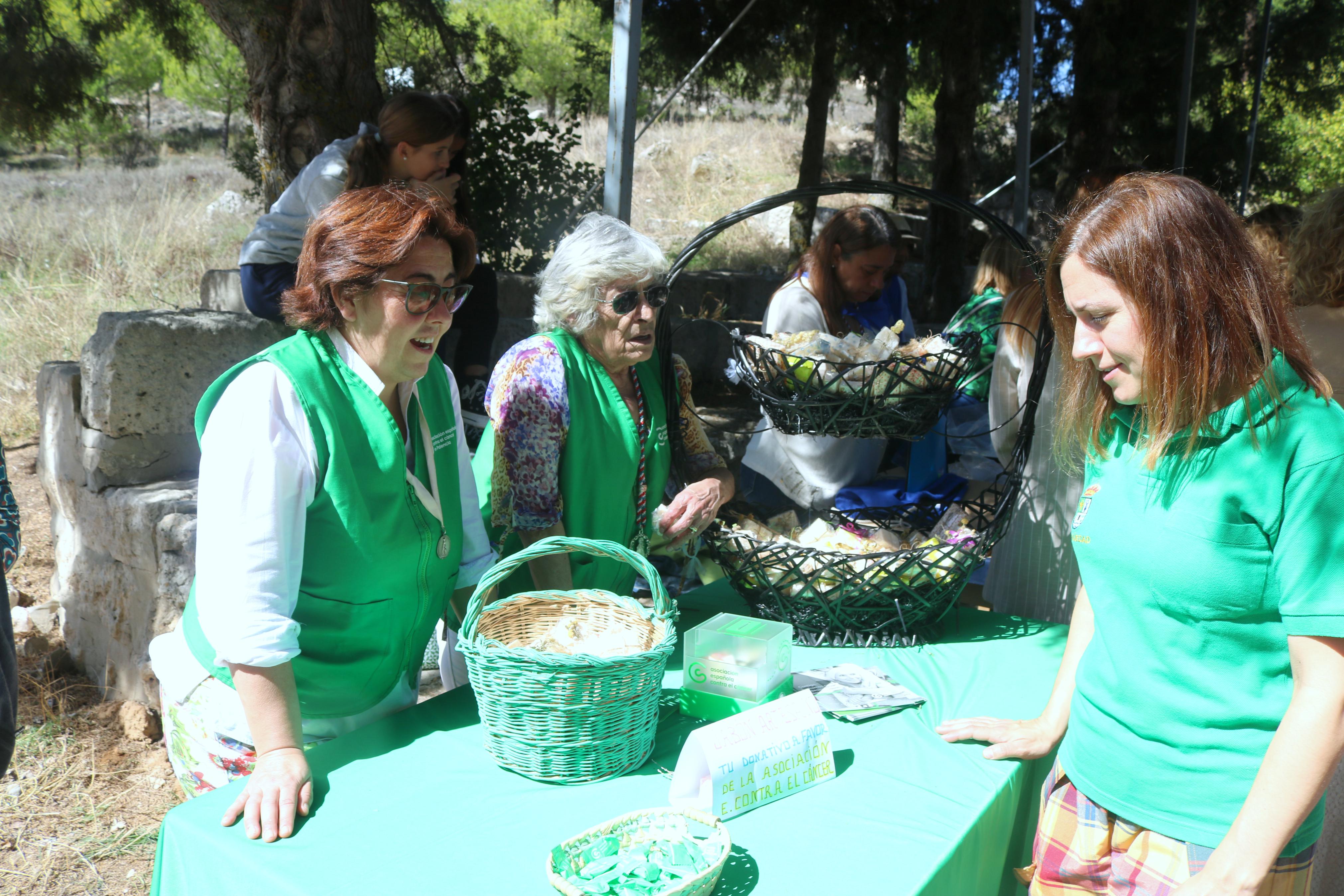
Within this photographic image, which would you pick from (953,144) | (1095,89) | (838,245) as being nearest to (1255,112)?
(1095,89)

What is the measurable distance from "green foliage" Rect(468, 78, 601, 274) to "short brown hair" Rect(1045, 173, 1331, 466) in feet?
16.3

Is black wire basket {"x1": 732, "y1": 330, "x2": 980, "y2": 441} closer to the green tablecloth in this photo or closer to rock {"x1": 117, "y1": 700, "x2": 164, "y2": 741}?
the green tablecloth

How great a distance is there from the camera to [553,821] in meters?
1.28

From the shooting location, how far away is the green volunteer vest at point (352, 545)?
1.44 m

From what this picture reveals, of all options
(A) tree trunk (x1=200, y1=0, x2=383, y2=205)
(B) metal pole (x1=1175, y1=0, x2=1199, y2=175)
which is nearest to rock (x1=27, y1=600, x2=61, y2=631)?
(A) tree trunk (x1=200, y1=0, x2=383, y2=205)

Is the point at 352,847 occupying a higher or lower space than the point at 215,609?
lower

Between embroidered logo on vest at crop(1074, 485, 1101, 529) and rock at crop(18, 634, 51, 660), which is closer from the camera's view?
embroidered logo on vest at crop(1074, 485, 1101, 529)

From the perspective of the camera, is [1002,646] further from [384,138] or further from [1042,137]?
[1042,137]

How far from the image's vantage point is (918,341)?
208 cm

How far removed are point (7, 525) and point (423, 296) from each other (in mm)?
786

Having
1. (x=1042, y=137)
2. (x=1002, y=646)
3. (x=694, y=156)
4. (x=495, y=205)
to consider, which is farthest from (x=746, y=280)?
(x=694, y=156)

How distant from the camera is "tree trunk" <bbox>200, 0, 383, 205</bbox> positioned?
4125 mm

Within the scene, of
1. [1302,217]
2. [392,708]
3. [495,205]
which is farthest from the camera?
[495,205]

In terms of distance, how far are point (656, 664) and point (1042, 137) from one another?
36.3ft
